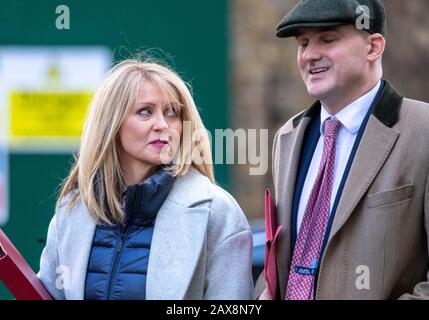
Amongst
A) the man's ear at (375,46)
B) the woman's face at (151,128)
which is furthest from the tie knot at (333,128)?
the woman's face at (151,128)

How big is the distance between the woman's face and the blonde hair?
0.03 meters

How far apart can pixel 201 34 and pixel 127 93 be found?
16.7 feet

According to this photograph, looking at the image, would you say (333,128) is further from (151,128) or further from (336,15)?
(151,128)

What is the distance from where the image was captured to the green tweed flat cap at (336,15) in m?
3.60

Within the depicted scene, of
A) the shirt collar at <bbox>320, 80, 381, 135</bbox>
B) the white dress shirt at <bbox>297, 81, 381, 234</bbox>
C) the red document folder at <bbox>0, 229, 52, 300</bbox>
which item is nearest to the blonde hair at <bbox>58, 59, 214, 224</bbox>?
the red document folder at <bbox>0, 229, 52, 300</bbox>

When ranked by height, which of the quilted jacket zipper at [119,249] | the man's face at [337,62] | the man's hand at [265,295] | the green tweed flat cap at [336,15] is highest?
the green tweed flat cap at [336,15]

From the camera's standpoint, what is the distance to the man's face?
3.61 meters

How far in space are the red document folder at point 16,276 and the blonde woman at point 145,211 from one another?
5.1 inches

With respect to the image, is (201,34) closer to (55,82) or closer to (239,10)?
(239,10)

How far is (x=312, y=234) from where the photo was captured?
11.9 ft

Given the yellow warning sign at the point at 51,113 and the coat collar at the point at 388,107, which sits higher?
the coat collar at the point at 388,107

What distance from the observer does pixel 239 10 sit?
30.7ft

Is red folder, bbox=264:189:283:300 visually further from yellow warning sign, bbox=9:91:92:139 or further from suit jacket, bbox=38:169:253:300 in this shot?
yellow warning sign, bbox=9:91:92:139

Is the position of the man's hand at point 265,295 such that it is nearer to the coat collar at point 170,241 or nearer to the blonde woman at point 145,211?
the blonde woman at point 145,211
